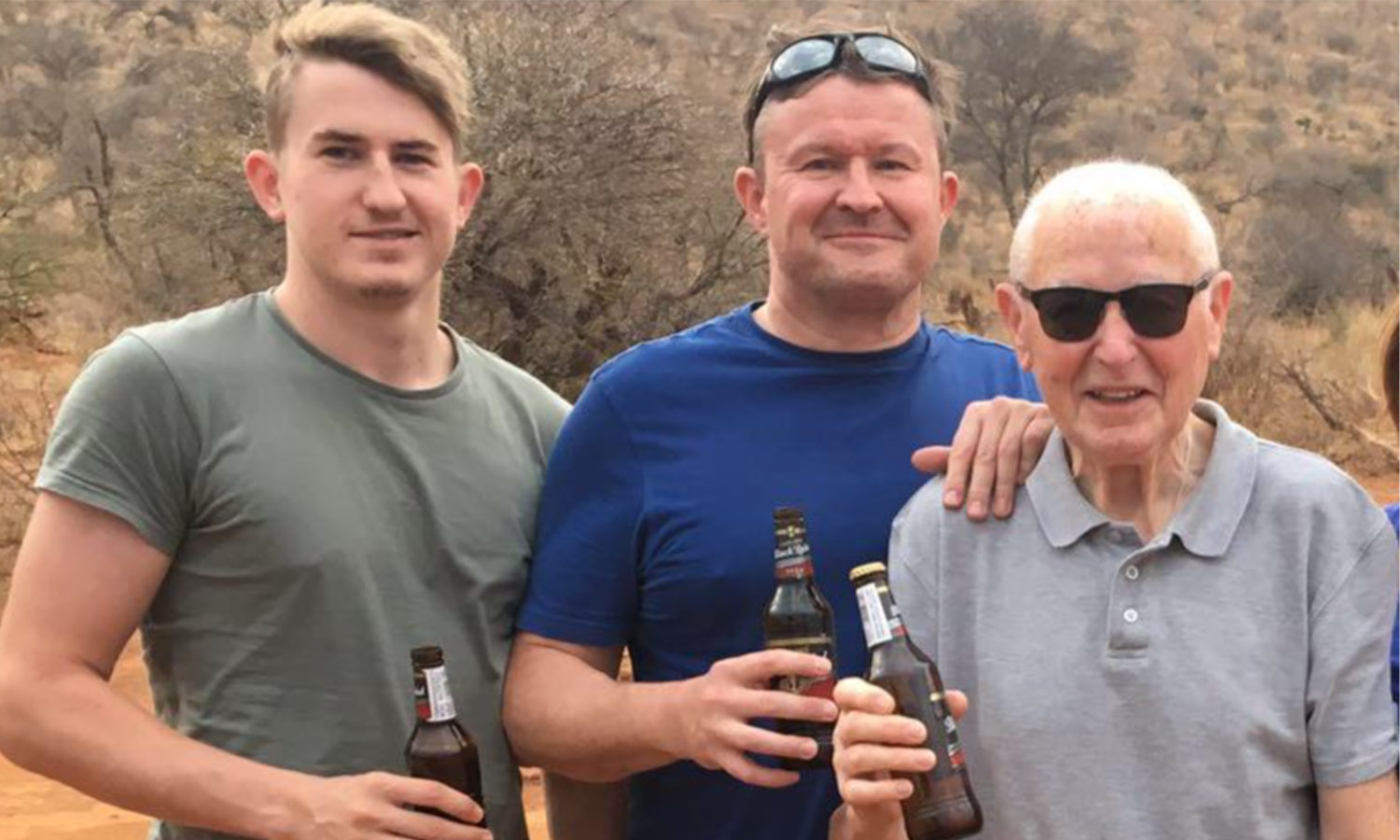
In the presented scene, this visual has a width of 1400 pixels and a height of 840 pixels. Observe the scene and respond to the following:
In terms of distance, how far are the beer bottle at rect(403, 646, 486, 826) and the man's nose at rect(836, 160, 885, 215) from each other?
1.20 metres

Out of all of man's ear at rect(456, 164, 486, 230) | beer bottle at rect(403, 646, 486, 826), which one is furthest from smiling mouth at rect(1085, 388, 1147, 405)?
man's ear at rect(456, 164, 486, 230)

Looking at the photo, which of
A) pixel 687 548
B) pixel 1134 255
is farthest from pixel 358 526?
pixel 1134 255

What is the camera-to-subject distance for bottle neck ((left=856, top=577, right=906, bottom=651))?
2.61 metres

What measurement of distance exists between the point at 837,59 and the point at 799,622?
3.90ft

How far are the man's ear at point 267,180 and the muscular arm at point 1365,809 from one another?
2.36m

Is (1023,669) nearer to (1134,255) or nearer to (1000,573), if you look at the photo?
(1000,573)

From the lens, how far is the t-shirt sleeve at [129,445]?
302 cm

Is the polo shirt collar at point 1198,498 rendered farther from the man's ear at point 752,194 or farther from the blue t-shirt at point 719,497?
the man's ear at point 752,194

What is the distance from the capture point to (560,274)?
1316 centimetres

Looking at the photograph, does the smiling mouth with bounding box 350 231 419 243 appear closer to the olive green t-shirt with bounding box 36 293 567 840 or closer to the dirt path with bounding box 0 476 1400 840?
the olive green t-shirt with bounding box 36 293 567 840

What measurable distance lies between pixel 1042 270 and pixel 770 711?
0.89 meters

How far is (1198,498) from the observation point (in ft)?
8.84

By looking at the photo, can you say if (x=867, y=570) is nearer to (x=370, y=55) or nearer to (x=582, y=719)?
(x=582, y=719)

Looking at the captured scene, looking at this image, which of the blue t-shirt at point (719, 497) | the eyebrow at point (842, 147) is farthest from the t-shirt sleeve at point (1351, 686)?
the eyebrow at point (842, 147)
